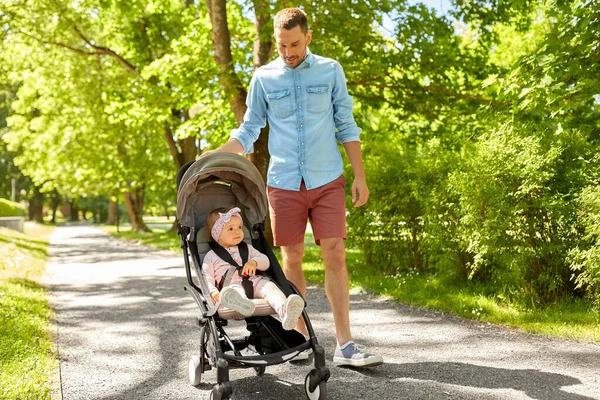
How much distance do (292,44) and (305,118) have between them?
547 mm

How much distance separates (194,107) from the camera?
16.3 metres

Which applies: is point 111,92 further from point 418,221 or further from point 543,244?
point 543,244

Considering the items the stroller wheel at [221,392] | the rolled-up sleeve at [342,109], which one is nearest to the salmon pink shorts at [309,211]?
the rolled-up sleeve at [342,109]

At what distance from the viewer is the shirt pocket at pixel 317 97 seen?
193 inches

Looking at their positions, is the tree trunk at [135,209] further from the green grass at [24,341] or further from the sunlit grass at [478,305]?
the sunlit grass at [478,305]

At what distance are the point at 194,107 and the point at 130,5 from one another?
4945 millimetres

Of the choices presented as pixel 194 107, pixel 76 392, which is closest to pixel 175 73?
pixel 194 107

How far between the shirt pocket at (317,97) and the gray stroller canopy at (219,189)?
631 millimetres

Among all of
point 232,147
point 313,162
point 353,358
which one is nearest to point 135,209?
point 232,147

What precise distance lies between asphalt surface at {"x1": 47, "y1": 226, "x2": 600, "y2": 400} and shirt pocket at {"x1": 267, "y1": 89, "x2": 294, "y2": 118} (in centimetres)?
192

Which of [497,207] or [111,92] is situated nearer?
[497,207]

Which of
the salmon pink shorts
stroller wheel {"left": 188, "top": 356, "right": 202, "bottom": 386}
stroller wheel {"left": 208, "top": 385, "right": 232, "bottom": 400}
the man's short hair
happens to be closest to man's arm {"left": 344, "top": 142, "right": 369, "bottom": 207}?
the salmon pink shorts

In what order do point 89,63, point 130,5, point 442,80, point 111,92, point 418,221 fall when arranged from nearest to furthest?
point 418,221 < point 442,80 < point 130,5 < point 111,92 < point 89,63

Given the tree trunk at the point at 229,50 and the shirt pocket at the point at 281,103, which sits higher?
the tree trunk at the point at 229,50
